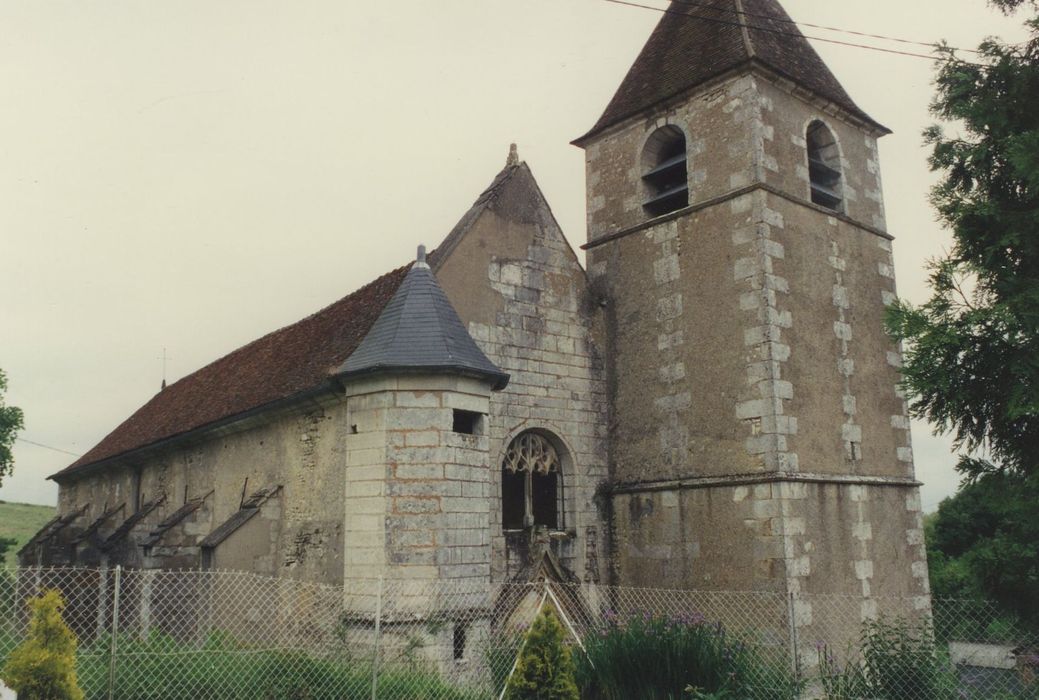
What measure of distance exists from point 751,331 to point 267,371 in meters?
7.81

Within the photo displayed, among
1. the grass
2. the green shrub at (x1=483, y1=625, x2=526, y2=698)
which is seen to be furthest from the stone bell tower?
the grass

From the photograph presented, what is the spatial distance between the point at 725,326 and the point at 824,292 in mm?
1627

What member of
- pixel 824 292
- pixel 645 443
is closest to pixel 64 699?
pixel 645 443

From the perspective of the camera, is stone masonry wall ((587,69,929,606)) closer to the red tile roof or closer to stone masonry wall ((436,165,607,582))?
stone masonry wall ((436,165,607,582))

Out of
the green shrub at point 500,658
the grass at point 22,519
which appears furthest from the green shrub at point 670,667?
the grass at point 22,519

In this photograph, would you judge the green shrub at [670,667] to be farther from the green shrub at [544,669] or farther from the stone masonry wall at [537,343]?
the stone masonry wall at [537,343]

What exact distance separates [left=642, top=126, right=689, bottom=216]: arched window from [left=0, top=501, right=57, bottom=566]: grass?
3386 cm

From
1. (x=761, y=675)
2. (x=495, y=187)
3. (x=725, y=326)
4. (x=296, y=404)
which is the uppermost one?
(x=495, y=187)

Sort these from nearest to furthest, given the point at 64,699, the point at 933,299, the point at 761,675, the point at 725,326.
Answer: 1. the point at 64,699
2. the point at 761,675
3. the point at 933,299
4. the point at 725,326

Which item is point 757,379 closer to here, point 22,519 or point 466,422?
point 466,422

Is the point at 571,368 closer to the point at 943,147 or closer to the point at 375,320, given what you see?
the point at 375,320

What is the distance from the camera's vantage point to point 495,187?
1290cm

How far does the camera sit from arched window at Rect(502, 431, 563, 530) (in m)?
12.3

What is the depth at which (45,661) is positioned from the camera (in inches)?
269
